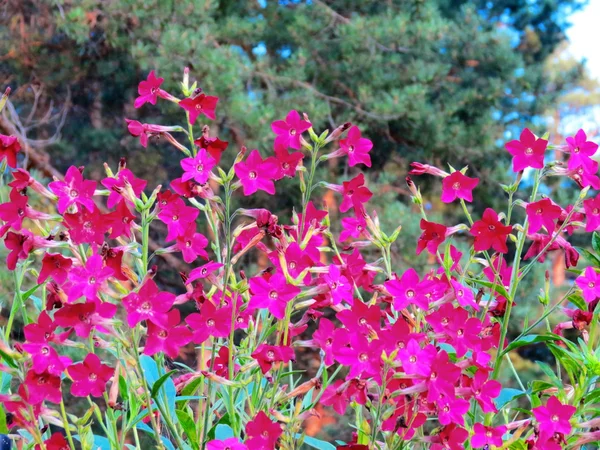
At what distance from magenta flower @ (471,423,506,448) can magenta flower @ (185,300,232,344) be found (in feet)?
0.94

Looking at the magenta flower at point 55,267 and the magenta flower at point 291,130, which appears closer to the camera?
the magenta flower at point 55,267

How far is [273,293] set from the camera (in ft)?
2.37

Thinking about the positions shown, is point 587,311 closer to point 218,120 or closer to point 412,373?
point 412,373

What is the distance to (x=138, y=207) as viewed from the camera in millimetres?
766

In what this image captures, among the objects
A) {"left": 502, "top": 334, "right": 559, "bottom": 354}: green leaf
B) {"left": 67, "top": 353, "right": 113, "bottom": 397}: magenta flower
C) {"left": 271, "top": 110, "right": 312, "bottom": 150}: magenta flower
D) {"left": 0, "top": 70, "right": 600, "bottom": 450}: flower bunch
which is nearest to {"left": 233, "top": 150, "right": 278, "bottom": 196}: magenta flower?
{"left": 0, "top": 70, "right": 600, "bottom": 450}: flower bunch

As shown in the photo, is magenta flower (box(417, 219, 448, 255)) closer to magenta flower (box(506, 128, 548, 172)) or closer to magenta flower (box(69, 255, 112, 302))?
magenta flower (box(506, 128, 548, 172))

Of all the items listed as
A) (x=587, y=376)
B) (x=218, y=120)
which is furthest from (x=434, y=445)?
(x=218, y=120)

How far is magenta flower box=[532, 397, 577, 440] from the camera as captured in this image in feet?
2.59

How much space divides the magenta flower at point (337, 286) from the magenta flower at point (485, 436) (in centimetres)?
20

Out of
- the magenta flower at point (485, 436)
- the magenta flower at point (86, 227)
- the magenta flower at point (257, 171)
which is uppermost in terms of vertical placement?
the magenta flower at point (257, 171)

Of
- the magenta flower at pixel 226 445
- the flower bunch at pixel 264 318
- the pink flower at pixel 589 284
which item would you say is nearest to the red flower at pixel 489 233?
the flower bunch at pixel 264 318

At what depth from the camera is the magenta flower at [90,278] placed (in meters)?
0.69

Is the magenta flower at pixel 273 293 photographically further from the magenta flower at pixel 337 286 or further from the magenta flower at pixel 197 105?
the magenta flower at pixel 197 105

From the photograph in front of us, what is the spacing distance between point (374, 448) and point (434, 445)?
10cm
